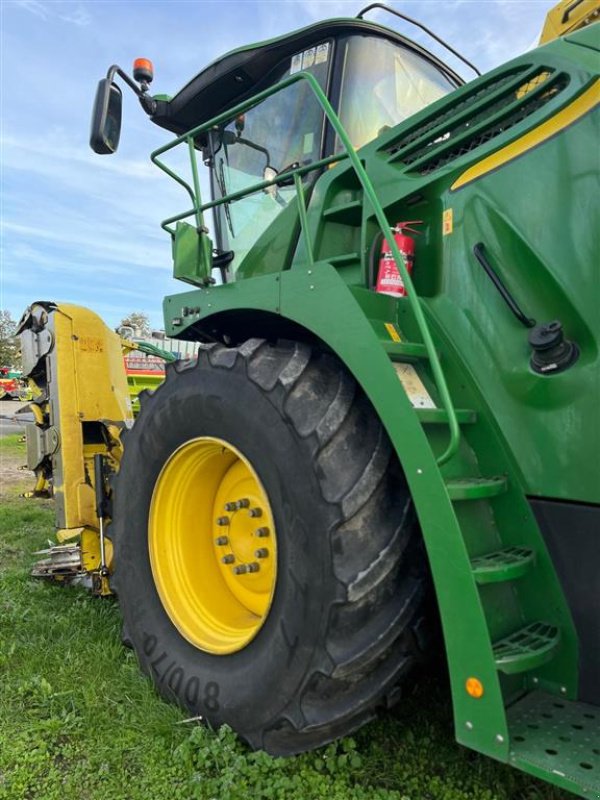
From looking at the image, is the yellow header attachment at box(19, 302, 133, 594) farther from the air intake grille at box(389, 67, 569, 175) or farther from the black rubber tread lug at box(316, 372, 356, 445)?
the air intake grille at box(389, 67, 569, 175)

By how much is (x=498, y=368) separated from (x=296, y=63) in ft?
7.32

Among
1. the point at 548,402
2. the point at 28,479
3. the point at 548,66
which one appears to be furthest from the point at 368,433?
the point at 28,479

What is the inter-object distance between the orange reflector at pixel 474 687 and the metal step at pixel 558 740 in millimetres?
153

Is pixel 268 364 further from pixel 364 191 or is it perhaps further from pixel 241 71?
pixel 241 71

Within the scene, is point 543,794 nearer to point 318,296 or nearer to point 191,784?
point 191,784

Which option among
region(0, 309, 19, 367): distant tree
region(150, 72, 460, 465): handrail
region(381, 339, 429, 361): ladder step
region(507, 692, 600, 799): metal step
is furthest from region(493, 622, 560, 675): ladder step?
region(0, 309, 19, 367): distant tree

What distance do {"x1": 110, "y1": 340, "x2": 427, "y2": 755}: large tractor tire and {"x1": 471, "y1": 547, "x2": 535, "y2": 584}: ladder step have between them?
0.26 metres

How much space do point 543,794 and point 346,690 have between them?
0.74 meters

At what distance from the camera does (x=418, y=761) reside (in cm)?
210

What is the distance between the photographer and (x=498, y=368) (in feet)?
6.22

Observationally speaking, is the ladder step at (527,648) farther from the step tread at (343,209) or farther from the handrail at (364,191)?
the step tread at (343,209)

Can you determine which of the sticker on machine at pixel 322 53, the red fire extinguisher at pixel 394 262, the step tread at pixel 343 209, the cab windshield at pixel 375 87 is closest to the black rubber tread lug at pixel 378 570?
the red fire extinguisher at pixel 394 262

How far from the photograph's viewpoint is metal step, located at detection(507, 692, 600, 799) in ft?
4.71

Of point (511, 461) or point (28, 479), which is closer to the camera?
point (511, 461)
